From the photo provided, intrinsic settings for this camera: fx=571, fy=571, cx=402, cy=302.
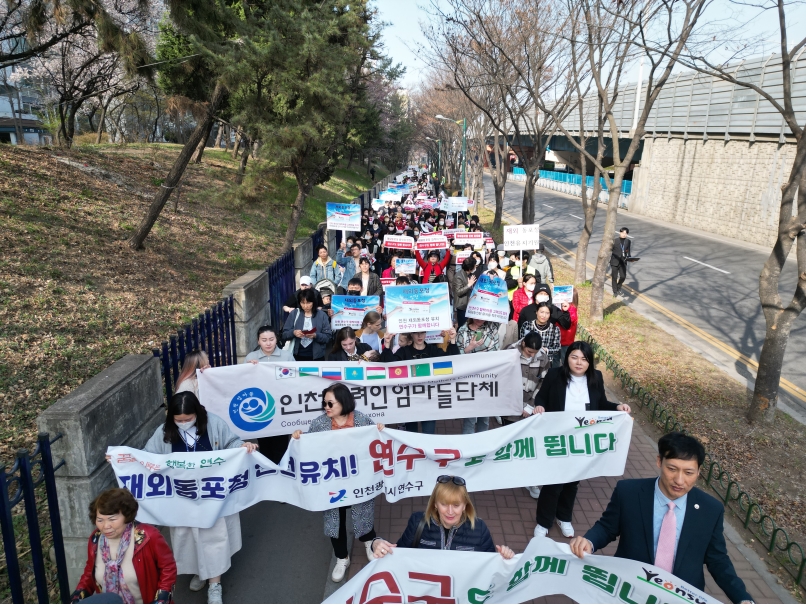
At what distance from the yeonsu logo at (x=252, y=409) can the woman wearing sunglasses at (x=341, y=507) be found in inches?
51.6

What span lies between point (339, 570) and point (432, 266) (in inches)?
293

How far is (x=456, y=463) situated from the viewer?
4.80m

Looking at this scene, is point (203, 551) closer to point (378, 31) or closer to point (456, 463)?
point (456, 463)

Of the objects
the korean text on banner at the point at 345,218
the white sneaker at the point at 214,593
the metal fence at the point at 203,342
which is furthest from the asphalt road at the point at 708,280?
the white sneaker at the point at 214,593

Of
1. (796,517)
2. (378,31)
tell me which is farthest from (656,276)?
(796,517)

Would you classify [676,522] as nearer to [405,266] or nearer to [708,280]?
[405,266]

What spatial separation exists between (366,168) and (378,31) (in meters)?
51.3

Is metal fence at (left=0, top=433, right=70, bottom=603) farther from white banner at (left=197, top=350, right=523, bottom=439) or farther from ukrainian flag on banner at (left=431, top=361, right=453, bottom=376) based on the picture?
ukrainian flag on banner at (left=431, top=361, right=453, bottom=376)

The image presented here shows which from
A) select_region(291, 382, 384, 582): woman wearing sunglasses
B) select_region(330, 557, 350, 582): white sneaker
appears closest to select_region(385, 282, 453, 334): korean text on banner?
select_region(291, 382, 384, 582): woman wearing sunglasses

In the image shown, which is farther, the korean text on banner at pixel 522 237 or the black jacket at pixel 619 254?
the black jacket at pixel 619 254

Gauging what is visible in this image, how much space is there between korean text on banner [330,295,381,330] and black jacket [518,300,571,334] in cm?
206

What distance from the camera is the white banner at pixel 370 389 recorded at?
5750 millimetres

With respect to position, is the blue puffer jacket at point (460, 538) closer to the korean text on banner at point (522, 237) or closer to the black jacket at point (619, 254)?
the korean text on banner at point (522, 237)

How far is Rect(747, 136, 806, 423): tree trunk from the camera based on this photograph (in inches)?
291
